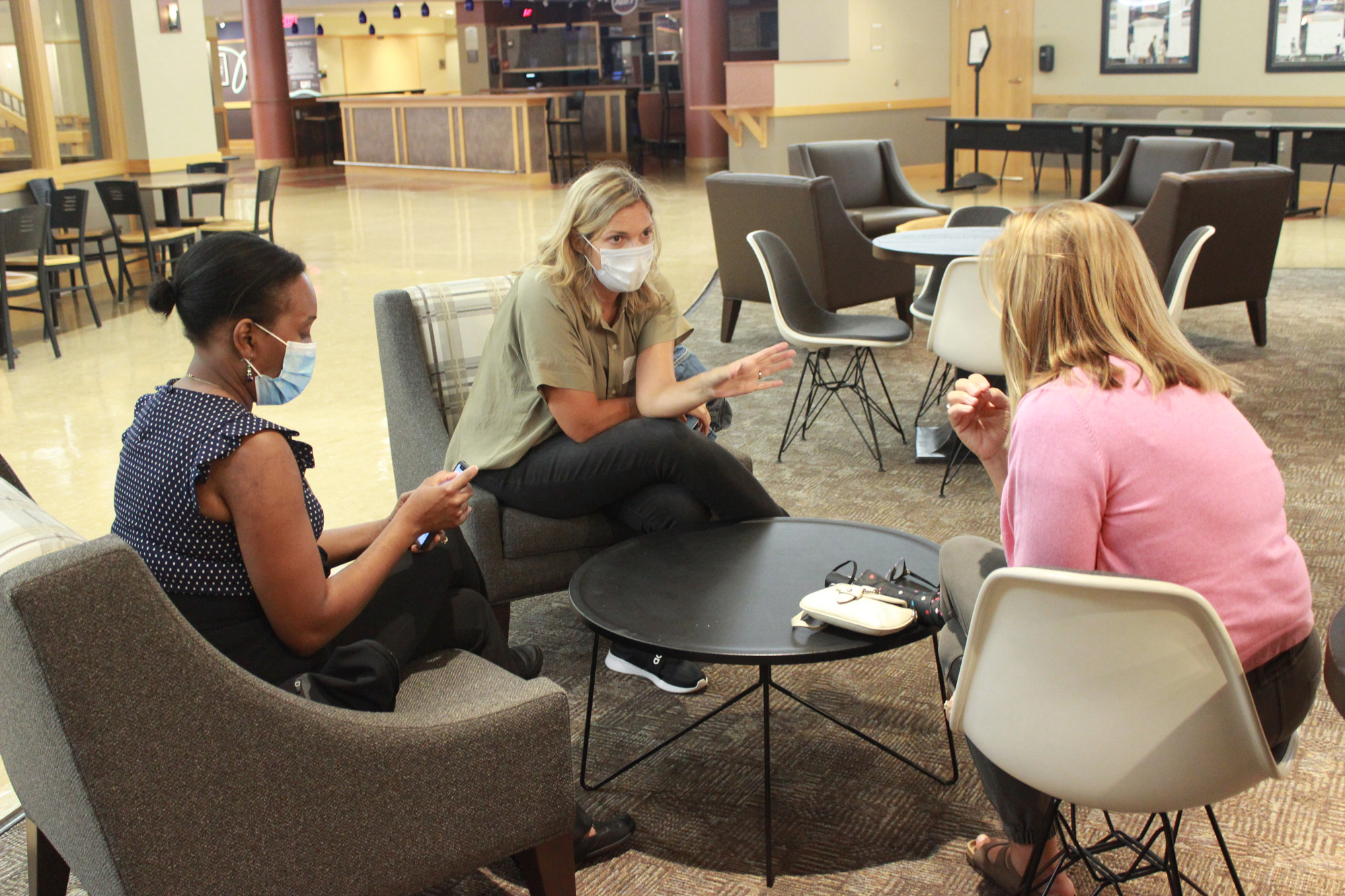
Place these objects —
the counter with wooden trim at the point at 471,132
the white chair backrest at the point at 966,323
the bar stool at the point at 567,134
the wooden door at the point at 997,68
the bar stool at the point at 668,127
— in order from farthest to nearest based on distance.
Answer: the bar stool at the point at 668,127 → the bar stool at the point at 567,134 → the counter with wooden trim at the point at 471,132 → the wooden door at the point at 997,68 → the white chair backrest at the point at 966,323

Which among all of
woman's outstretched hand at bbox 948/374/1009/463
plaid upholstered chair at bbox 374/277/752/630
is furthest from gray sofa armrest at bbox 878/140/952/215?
woman's outstretched hand at bbox 948/374/1009/463

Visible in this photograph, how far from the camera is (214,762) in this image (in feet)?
4.60

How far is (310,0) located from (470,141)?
9176mm

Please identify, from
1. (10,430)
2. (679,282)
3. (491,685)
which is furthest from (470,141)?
(491,685)

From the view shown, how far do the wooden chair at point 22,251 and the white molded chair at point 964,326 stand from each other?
4.86 m

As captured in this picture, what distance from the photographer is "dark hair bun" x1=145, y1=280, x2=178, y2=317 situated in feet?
5.80

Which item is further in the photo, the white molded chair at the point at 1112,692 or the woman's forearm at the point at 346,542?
the woman's forearm at the point at 346,542

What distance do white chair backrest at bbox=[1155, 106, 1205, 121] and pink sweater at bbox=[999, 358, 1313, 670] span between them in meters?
11.3

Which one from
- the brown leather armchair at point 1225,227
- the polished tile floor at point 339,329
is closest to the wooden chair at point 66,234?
the polished tile floor at point 339,329

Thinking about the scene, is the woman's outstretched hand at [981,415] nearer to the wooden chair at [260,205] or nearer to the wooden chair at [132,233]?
the wooden chair at [132,233]

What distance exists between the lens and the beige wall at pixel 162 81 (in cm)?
905

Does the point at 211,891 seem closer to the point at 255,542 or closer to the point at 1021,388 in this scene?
the point at 255,542

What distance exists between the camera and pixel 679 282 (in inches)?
320

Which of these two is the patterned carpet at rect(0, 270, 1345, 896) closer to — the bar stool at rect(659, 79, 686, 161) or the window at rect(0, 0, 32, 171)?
the window at rect(0, 0, 32, 171)
